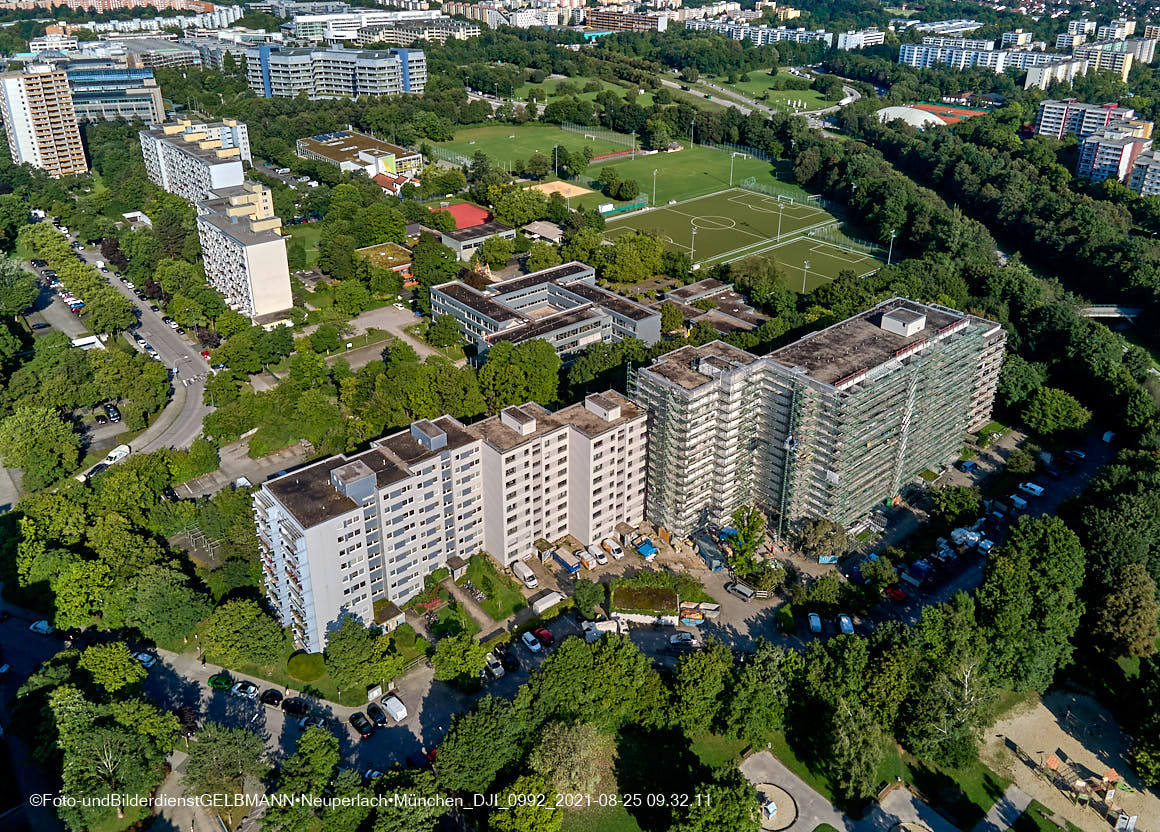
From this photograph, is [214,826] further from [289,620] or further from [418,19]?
[418,19]

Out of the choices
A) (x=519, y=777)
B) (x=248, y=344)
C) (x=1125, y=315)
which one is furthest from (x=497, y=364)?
(x=1125, y=315)

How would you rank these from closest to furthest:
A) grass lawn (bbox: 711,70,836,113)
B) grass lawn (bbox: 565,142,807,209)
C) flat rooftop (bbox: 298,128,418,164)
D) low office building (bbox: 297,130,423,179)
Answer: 1. low office building (bbox: 297,130,423,179)
2. flat rooftop (bbox: 298,128,418,164)
3. grass lawn (bbox: 565,142,807,209)
4. grass lawn (bbox: 711,70,836,113)

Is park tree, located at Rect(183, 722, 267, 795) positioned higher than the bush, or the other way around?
park tree, located at Rect(183, 722, 267, 795)

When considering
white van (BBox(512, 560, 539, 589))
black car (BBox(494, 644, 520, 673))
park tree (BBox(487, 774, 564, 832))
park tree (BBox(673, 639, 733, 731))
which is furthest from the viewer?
white van (BBox(512, 560, 539, 589))

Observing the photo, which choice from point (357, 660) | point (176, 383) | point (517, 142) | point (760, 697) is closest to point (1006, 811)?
point (760, 697)

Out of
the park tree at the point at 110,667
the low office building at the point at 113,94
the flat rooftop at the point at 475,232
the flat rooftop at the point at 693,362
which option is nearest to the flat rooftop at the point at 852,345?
the flat rooftop at the point at 693,362

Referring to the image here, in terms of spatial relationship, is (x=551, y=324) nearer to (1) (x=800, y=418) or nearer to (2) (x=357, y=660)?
(1) (x=800, y=418)

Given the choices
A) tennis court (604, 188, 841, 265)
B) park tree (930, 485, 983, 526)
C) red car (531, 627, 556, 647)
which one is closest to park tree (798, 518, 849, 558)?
park tree (930, 485, 983, 526)

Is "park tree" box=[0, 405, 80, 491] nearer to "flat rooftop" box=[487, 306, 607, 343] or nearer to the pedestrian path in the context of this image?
"flat rooftop" box=[487, 306, 607, 343]
